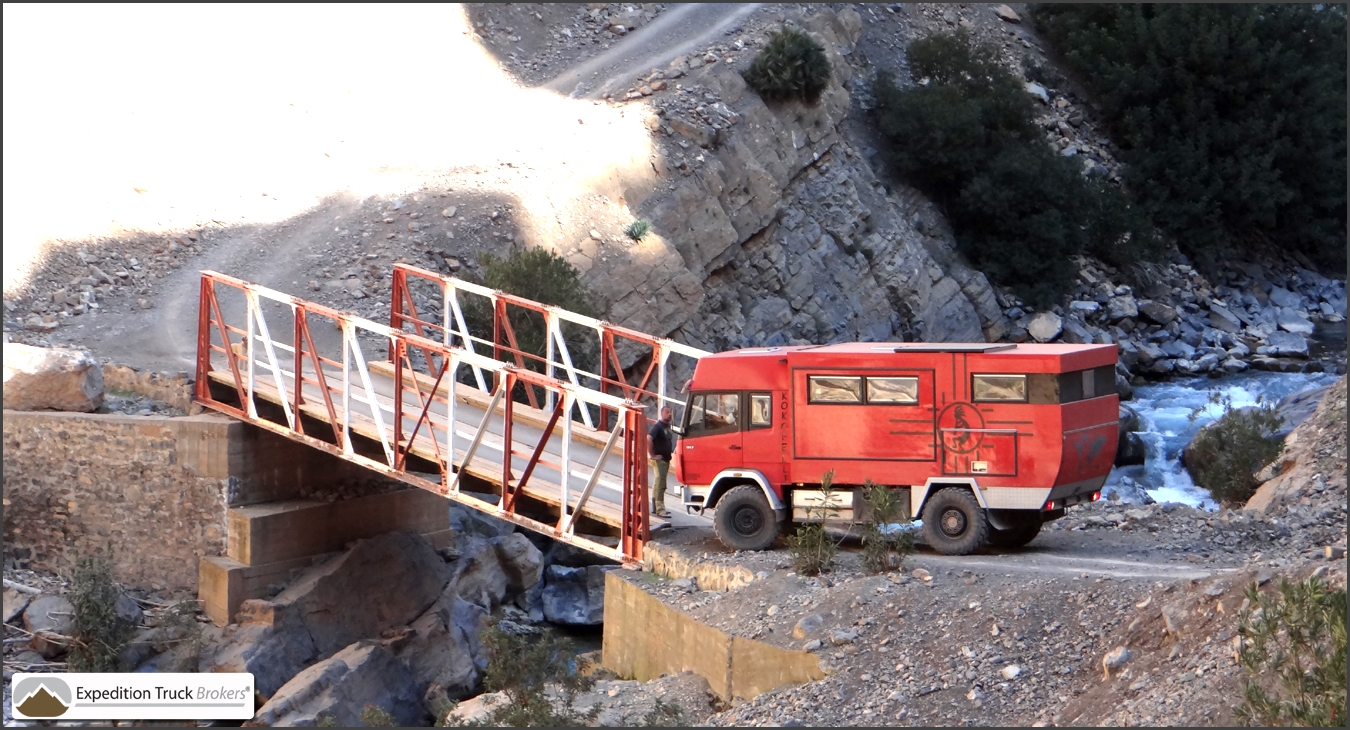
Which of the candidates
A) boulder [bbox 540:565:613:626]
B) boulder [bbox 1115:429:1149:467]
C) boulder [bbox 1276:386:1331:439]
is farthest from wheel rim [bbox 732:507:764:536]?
boulder [bbox 1115:429:1149:467]

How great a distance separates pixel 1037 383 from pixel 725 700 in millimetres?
4781

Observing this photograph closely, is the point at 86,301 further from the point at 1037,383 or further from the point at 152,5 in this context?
the point at 1037,383

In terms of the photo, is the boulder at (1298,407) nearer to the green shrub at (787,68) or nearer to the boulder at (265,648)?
the green shrub at (787,68)

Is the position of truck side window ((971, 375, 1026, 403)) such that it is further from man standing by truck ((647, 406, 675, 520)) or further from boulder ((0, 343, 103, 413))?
boulder ((0, 343, 103, 413))

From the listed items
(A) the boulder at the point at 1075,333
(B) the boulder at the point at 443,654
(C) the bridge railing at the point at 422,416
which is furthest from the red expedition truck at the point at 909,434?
(A) the boulder at the point at 1075,333

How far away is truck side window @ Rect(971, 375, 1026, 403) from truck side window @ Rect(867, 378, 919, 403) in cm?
65

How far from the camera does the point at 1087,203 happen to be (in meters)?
46.9

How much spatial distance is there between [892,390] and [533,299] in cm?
1324

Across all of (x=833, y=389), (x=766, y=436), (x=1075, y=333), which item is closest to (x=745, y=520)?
(x=766, y=436)

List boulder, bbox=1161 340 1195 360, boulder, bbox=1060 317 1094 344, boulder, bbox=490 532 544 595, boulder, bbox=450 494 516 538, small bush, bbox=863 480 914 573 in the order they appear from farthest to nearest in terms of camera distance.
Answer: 1. boulder, bbox=1060 317 1094 344
2. boulder, bbox=1161 340 1195 360
3. boulder, bbox=450 494 516 538
4. boulder, bbox=490 532 544 595
5. small bush, bbox=863 480 914 573

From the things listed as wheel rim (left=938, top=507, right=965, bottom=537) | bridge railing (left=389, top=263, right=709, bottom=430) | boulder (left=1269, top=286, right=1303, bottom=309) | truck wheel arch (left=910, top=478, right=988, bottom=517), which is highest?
boulder (left=1269, top=286, right=1303, bottom=309)

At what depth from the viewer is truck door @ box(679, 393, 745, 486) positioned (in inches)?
617

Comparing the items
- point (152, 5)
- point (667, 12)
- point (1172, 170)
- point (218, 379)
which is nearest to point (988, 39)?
point (1172, 170)

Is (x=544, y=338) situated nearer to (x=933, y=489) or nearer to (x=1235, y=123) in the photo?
(x=933, y=489)
